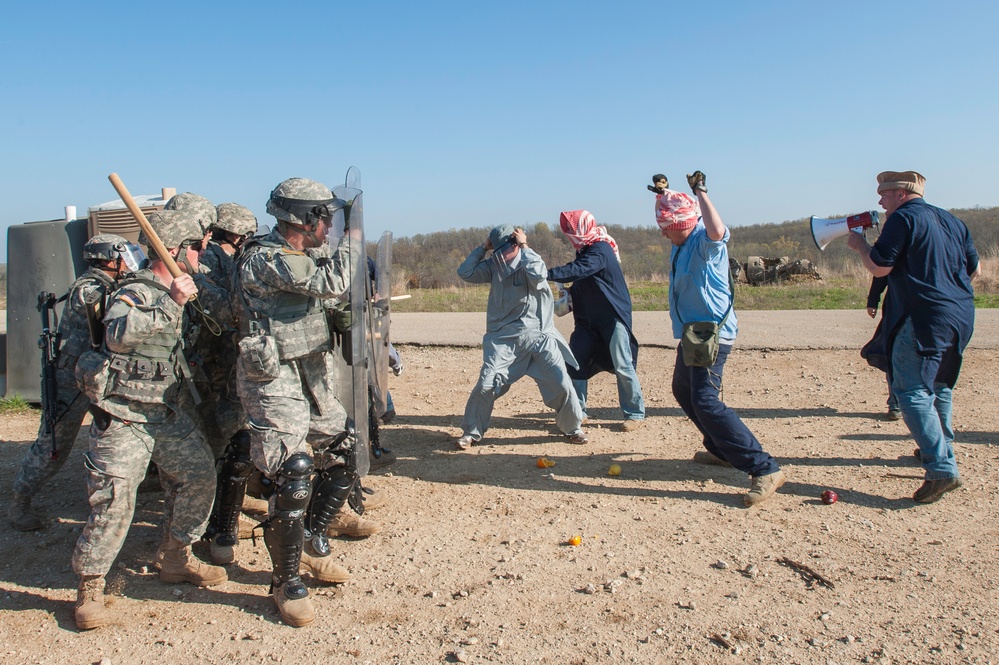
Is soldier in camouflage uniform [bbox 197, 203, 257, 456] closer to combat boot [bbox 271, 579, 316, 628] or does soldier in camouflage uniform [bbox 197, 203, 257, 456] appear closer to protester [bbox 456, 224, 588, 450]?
combat boot [bbox 271, 579, 316, 628]

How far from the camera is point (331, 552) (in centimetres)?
459

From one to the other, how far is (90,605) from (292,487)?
1.02m

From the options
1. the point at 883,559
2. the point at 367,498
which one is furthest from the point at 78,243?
the point at 883,559

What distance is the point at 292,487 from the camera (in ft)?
12.5

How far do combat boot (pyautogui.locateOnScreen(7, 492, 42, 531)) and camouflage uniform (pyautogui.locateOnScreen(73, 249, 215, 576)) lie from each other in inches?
60.6

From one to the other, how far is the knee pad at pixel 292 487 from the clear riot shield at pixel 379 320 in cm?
123

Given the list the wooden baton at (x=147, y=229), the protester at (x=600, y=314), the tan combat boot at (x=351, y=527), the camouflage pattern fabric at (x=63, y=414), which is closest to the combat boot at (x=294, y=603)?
the tan combat boot at (x=351, y=527)

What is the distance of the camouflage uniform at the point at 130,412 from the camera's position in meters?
3.69

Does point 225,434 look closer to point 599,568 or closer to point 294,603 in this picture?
point 294,603

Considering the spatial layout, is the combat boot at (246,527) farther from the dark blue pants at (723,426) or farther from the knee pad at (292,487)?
the dark blue pants at (723,426)

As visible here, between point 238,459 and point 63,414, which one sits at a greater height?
point 63,414

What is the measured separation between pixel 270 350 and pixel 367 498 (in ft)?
5.89

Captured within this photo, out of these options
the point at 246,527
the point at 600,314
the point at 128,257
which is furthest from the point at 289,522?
the point at 600,314

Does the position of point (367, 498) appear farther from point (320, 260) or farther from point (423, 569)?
point (320, 260)
